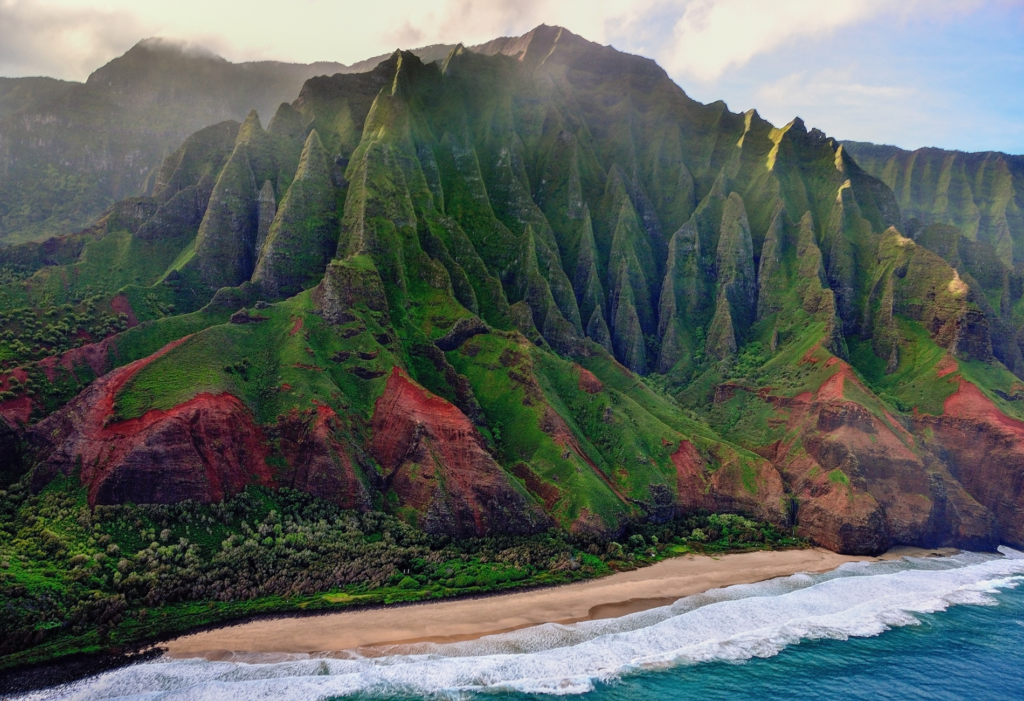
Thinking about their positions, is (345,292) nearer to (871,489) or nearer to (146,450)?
→ (146,450)

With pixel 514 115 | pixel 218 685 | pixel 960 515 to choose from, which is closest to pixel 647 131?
pixel 514 115

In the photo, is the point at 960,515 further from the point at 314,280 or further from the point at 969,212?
the point at 969,212

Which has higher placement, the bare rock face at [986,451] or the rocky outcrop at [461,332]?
the rocky outcrop at [461,332]

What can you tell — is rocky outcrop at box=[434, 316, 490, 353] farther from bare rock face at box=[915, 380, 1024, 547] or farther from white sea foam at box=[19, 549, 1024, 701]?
bare rock face at box=[915, 380, 1024, 547]

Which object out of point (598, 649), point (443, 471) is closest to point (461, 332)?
point (443, 471)

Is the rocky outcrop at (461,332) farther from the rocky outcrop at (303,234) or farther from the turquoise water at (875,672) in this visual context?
the turquoise water at (875,672)

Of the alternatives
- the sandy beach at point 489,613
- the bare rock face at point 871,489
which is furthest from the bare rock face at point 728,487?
the sandy beach at point 489,613
